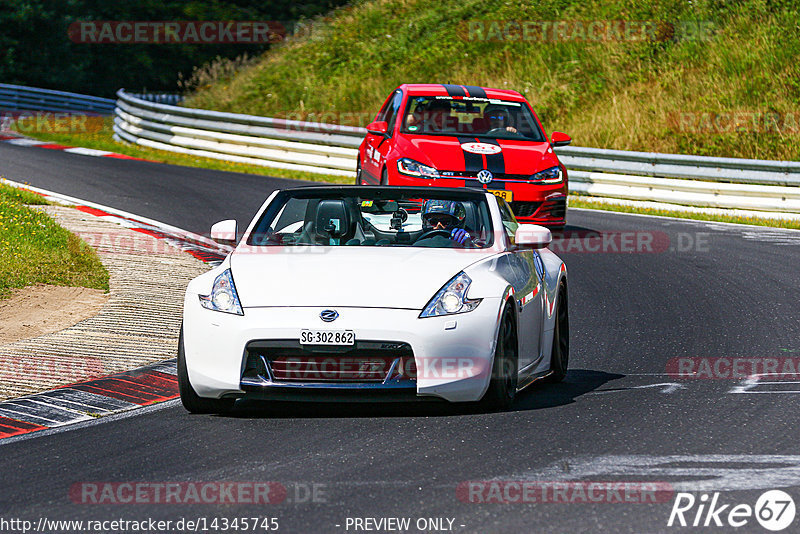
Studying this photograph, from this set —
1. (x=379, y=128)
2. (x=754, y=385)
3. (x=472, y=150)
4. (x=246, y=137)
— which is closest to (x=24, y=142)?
(x=246, y=137)

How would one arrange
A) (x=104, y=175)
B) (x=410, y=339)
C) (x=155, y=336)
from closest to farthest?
(x=410, y=339) → (x=155, y=336) → (x=104, y=175)

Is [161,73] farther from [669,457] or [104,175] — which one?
[669,457]

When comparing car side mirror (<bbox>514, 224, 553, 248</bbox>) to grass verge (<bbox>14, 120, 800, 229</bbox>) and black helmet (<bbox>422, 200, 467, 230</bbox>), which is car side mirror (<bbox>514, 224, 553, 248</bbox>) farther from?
grass verge (<bbox>14, 120, 800, 229</bbox>)

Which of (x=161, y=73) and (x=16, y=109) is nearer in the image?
(x=16, y=109)

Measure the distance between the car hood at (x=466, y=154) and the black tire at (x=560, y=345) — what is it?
604cm

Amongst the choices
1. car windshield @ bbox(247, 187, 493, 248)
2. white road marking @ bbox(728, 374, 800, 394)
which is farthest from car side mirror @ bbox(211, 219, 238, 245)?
white road marking @ bbox(728, 374, 800, 394)

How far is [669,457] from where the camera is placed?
6246 mm

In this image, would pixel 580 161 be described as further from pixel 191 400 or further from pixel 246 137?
pixel 191 400

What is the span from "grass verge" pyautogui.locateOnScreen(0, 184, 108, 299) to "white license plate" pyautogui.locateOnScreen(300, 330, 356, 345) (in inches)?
195

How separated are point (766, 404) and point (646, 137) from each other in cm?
1949

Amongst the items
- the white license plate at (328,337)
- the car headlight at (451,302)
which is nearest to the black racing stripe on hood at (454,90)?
the car headlight at (451,302)

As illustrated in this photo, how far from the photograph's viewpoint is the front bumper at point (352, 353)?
23.0 ft

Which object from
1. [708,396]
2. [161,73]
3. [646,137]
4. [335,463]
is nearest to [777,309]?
[708,396]

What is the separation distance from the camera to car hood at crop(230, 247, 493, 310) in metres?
7.18
